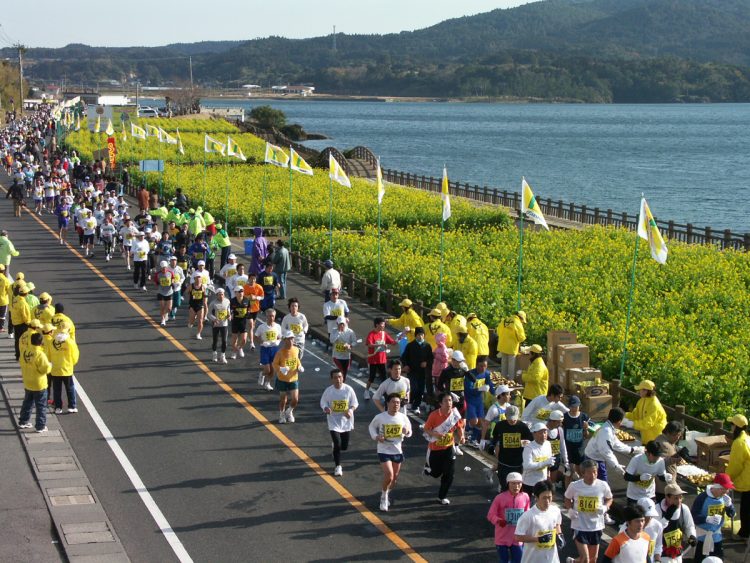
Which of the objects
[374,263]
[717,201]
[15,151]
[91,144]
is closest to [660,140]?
[717,201]

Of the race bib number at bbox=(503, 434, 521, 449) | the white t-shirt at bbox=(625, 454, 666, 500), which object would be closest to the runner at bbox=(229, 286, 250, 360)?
the race bib number at bbox=(503, 434, 521, 449)

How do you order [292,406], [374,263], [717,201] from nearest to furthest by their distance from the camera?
[292,406]
[374,263]
[717,201]

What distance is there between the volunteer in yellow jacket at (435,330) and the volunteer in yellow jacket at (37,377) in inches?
257

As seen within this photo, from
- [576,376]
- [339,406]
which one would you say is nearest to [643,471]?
[339,406]

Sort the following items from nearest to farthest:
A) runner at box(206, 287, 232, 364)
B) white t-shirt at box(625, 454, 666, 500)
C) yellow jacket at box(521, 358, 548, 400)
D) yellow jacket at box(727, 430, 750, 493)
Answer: white t-shirt at box(625, 454, 666, 500)
yellow jacket at box(727, 430, 750, 493)
yellow jacket at box(521, 358, 548, 400)
runner at box(206, 287, 232, 364)

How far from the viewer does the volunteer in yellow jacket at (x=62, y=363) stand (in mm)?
17688

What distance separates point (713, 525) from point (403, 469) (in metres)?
4.90

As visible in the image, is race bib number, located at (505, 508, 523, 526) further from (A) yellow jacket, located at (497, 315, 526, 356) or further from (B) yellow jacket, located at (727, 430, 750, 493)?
(A) yellow jacket, located at (497, 315, 526, 356)

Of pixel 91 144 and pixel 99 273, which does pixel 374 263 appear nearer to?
pixel 99 273

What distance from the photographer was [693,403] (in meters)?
19.1

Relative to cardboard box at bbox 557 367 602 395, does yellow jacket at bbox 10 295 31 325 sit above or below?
above

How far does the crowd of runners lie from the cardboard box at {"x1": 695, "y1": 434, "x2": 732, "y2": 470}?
61 cm

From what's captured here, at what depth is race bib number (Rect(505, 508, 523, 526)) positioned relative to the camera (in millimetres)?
11555

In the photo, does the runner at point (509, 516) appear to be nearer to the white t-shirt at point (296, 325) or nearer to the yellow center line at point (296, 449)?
the yellow center line at point (296, 449)
